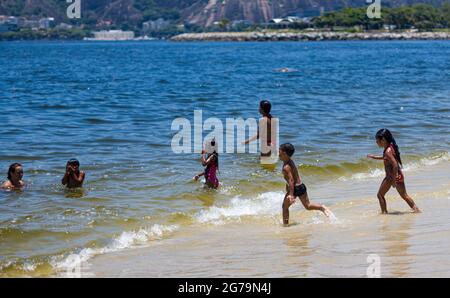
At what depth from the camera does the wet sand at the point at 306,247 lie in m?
8.18

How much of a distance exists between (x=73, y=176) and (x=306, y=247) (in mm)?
5312

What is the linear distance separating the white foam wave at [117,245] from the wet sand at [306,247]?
0.52ft

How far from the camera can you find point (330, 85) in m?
38.9

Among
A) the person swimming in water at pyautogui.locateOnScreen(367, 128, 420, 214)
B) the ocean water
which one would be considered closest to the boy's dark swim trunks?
the ocean water

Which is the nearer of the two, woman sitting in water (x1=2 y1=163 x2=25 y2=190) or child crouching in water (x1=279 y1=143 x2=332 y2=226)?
child crouching in water (x1=279 y1=143 x2=332 y2=226)

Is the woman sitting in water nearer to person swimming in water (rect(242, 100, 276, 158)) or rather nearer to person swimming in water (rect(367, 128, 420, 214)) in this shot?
person swimming in water (rect(242, 100, 276, 158))

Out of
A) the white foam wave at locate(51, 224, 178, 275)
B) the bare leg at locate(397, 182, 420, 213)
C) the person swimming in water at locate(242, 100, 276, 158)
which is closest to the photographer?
the white foam wave at locate(51, 224, 178, 275)

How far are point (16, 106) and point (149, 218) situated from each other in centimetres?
1772

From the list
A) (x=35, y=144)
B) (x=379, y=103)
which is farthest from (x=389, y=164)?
(x=379, y=103)

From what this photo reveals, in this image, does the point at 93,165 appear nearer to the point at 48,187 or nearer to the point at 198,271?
the point at 48,187

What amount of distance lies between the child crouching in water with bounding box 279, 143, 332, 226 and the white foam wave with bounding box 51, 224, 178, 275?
1568 millimetres

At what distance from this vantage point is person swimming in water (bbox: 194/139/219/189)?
13.2 meters

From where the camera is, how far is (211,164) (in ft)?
43.5

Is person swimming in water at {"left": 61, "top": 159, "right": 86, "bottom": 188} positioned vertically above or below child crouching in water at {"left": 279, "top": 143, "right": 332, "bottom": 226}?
below
